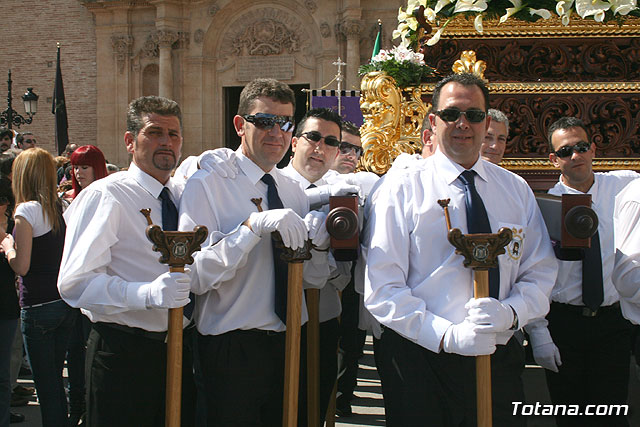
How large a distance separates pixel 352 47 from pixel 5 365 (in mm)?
16572

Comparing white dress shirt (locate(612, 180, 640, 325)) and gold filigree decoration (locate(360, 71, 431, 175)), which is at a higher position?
gold filigree decoration (locate(360, 71, 431, 175))

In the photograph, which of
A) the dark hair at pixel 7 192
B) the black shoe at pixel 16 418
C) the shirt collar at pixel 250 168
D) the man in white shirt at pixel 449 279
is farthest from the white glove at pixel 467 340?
the black shoe at pixel 16 418

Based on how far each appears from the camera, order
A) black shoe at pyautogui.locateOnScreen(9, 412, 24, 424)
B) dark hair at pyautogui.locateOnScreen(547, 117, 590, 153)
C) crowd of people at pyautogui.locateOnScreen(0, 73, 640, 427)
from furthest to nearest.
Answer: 1. black shoe at pyautogui.locateOnScreen(9, 412, 24, 424)
2. dark hair at pyautogui.locateOnScreen(547, 117, 590, 153)
3. crowd of people at pyautogui.locateOnScreen(0, 73, 640, 427)

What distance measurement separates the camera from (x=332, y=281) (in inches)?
164

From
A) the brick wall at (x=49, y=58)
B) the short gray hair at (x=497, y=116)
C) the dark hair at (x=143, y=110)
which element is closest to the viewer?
the dark hair at (x=143, y=110)

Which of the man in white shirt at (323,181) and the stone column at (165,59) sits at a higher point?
the stone column at (165,59)

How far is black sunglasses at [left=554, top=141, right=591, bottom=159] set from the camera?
167 inches

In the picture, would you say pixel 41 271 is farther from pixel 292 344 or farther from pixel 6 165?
pixel 292 344

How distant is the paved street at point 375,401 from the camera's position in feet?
17.9

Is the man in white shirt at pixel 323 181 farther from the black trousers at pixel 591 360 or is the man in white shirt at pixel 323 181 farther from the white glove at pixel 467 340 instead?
the black trousers at pixel 591 360

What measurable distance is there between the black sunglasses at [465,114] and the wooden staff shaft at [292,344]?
99 centimetres

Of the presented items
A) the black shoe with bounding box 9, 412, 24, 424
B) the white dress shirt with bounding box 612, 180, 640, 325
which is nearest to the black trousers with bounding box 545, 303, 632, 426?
the white dress shirt with bounding box 612, 180, 640, 325

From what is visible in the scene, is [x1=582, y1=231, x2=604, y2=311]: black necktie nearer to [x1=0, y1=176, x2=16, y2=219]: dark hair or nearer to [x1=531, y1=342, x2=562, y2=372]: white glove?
[x1=531, y1=342, x2=562, y2=372]: white glove

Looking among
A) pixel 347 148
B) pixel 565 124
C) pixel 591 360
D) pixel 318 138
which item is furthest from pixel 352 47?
pixel 591 360
